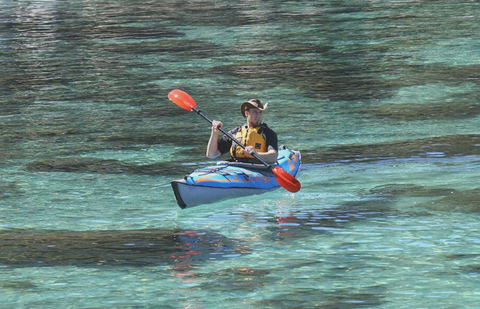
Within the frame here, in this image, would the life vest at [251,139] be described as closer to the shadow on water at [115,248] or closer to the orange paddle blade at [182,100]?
the orange paddle blade at [182,100]

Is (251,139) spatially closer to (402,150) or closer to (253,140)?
(253,140)

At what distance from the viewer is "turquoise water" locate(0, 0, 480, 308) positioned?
26.2 ft

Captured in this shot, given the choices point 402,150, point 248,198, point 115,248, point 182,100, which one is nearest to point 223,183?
point 248,198

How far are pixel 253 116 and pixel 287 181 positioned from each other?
2.86 ft

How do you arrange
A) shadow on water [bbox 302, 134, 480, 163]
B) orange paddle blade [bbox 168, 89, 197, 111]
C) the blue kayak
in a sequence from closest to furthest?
the blue kayak < orange paddle blade [bbox 168, 89, 197, 111] < shadow on water [bbox 302, 134, 480, 163]

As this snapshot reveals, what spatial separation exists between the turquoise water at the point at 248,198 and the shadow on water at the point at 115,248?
0.03 m

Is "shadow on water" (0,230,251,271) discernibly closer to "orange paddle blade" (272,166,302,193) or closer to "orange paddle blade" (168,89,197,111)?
"orange paddle blade" (272,166,302,193)

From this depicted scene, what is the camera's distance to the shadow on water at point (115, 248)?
8.62 m

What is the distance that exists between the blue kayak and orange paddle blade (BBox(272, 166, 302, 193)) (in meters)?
0.33

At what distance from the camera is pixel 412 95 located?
1812cm

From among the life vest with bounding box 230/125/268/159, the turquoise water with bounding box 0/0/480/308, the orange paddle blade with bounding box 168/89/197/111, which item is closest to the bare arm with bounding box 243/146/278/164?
the life vest with bounding box 230/125/268/159

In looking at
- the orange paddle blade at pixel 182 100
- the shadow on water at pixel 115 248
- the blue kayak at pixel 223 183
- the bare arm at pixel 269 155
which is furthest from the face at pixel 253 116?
the shadow on water at pixel 115 248

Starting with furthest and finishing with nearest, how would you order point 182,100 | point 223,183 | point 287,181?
point 182,100 < point 287,181 < point 223,183

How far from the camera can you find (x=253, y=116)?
36.4 feet
